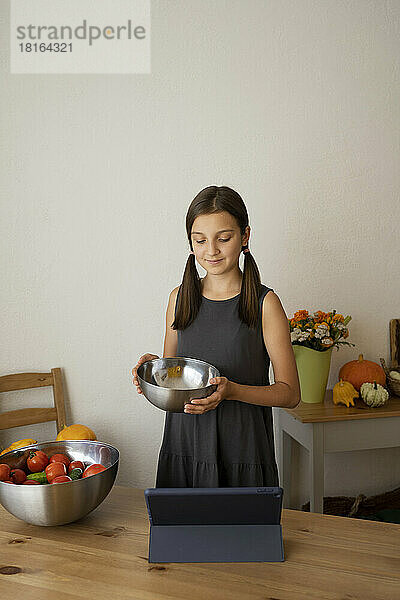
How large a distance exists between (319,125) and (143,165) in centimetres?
87

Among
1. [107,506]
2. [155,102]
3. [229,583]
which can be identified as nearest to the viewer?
[229,583]

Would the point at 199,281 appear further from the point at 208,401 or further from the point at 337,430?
the point at 337,430

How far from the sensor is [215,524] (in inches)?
49.9

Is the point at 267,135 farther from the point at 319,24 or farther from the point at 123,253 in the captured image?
the point at 123,253

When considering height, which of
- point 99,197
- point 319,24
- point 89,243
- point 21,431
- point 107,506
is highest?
point 319,24

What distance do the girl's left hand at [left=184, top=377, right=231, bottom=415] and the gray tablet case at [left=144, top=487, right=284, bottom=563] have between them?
0.82 feet

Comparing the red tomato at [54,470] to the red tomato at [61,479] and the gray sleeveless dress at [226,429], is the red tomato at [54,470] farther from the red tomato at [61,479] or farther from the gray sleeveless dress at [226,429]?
the gray sleeveless dress at [226,429]

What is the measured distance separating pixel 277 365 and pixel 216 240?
403 mm

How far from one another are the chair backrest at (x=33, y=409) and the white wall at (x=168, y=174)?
2.7 inches

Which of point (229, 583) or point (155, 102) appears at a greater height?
point (155, 102)

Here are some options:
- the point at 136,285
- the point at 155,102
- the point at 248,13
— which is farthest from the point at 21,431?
the point at 248,13

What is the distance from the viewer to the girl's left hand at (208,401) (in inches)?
56.2

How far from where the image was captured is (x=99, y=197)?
2734 millimetres

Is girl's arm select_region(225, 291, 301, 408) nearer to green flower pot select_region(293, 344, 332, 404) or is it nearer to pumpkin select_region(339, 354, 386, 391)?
green flower pot select_region(293, 344, 332, 404)
